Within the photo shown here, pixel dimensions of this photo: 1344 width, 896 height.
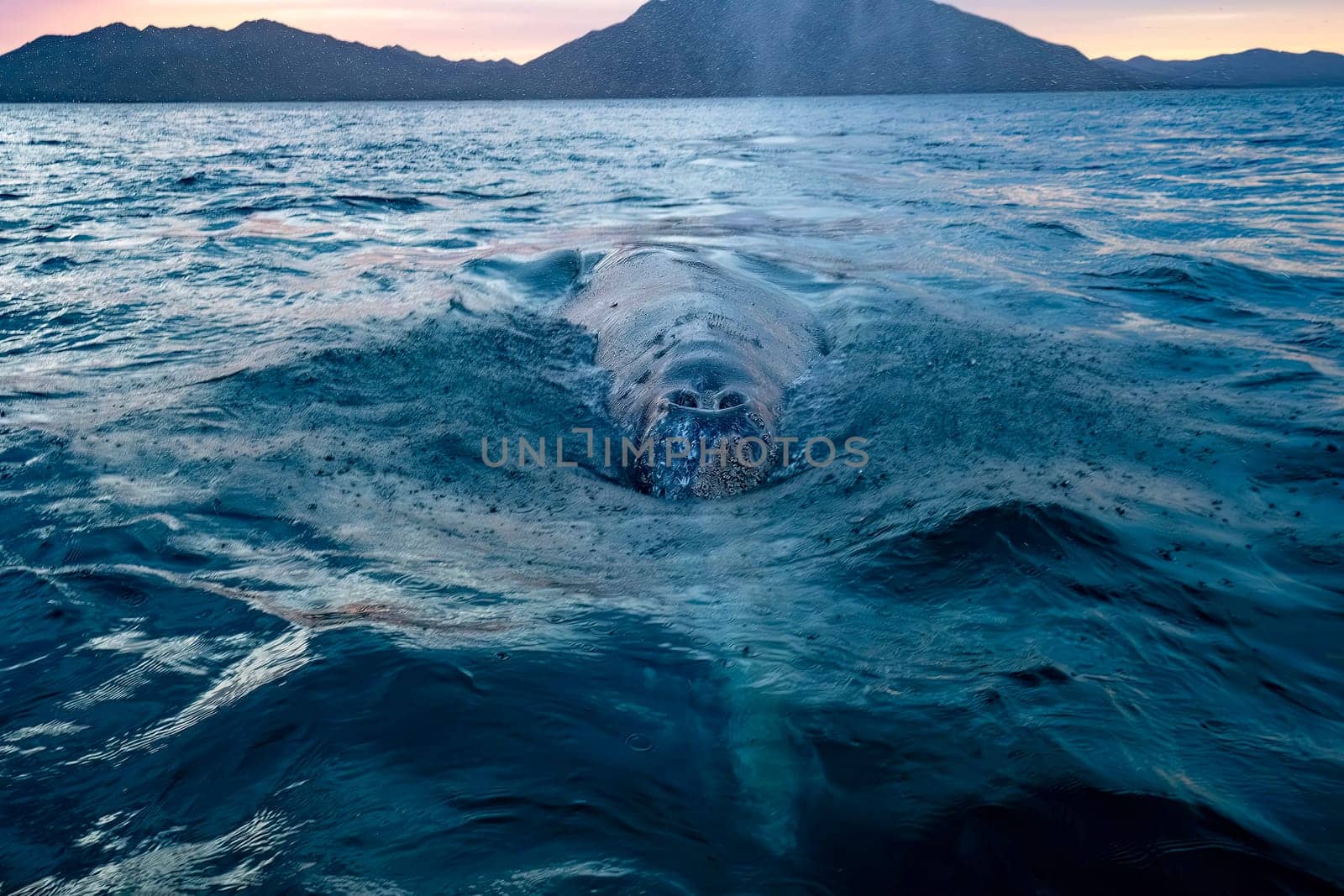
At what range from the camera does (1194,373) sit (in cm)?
768

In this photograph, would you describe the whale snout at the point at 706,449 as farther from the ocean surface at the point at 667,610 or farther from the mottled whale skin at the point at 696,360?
the ocean surface at the point at 667,610

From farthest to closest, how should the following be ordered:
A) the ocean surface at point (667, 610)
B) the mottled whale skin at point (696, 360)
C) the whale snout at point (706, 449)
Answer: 1. the mottled whale skin at point (696, 360)
2. the whale snout at point (706, 449)
3. the ocean surface at point (667, 610)

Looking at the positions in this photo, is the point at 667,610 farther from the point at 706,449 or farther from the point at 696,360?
the point at 696,360

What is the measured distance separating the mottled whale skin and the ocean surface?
0.93ft

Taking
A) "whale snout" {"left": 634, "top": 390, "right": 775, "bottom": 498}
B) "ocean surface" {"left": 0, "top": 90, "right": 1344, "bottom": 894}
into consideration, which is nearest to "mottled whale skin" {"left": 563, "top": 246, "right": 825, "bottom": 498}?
"whale snout" {"left": 634, "top": 390, "right": 775, "bottom": 498}

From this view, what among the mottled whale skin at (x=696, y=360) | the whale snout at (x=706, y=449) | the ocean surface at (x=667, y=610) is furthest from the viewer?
the mottled whale skin at (x=696, y=360)

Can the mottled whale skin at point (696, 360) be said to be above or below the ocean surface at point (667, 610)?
above

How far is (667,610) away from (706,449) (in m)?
1.78

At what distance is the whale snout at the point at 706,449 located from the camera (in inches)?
224

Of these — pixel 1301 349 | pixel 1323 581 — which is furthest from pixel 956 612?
pixel 1301 349

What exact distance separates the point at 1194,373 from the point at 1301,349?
1.57 m

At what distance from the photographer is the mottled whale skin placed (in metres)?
5.84

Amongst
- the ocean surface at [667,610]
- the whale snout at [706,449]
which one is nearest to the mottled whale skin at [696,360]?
the whale snout at [706,449]

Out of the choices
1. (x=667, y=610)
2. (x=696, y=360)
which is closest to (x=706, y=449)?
(x=696, y=360)
